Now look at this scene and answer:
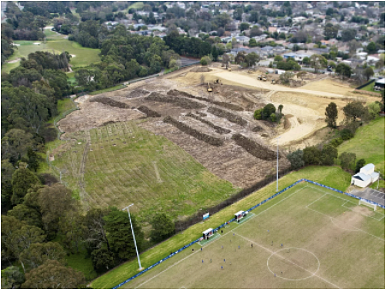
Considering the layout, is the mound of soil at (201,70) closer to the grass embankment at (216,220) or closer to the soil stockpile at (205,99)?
the soil stockpile at (205,99)

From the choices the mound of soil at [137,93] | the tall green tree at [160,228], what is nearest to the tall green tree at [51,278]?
the tall green tree at [160,228]

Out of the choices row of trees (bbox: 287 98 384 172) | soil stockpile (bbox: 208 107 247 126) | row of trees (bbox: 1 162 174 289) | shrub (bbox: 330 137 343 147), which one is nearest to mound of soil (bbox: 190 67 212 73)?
soil stockpile (bbox: 208 107 247 126)

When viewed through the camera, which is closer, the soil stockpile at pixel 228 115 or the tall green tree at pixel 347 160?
the tall green tree at pixel 347 160

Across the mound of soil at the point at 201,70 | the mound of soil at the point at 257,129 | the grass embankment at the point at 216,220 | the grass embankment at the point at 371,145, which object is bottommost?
the grass embankment at the point at 216,220

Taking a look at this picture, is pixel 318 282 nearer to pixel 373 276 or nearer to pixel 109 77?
pixel 373 276

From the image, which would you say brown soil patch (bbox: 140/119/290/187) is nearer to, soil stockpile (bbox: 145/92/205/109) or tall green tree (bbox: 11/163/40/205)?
soil stockpile (bbox: 145/92/205/109)

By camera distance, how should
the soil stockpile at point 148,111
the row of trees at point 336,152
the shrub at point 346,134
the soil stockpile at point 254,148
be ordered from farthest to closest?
the soil stockpile at point 148,111, the shrub at point 346,134, the soil stockpile at point 254,148, the row of trees at point 336,152

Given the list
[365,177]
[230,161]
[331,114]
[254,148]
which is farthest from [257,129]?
[365,177]

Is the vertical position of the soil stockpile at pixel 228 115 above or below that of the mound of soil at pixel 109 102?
below

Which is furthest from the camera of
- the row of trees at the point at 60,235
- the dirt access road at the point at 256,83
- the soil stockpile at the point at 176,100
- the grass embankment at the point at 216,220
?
the dirt access road at the point at 256,83
